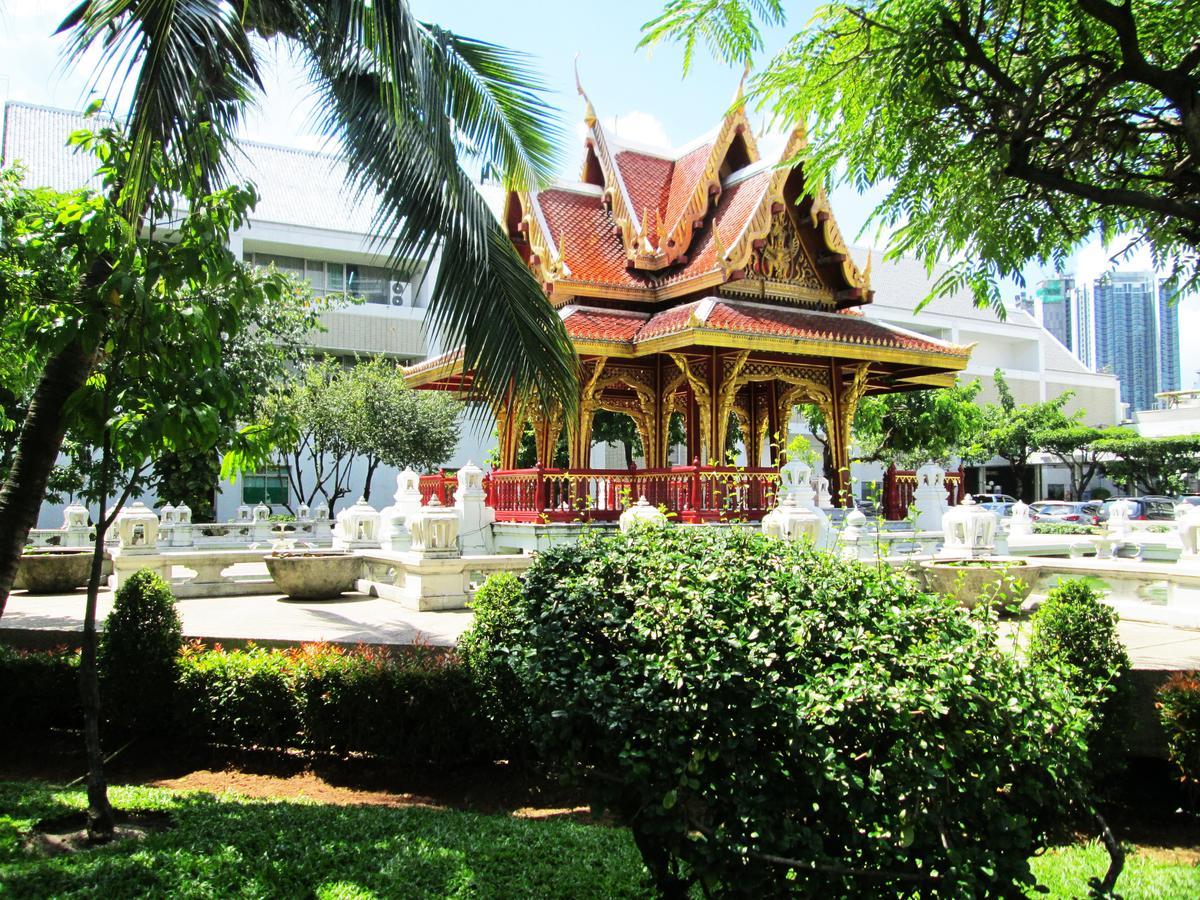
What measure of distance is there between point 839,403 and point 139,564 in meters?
12.6

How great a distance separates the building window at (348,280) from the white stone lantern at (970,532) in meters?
25.1

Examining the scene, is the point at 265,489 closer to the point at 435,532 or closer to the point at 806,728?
the point at 435,532

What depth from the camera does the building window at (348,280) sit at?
1335 inches

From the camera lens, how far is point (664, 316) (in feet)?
53.4

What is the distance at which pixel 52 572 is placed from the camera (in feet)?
51.3

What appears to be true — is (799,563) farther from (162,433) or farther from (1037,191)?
(1037,191)

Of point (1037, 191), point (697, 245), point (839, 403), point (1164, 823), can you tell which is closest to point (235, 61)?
point (1037, 191)

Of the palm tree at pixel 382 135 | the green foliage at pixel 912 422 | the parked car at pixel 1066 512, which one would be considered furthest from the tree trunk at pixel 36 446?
the parked car at pixel 1066 512

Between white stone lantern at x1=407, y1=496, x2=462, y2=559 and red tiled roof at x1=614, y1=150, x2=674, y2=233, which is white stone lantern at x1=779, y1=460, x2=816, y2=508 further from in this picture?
red tiled roof at x1=614, y1=150, x2=674, y2=233

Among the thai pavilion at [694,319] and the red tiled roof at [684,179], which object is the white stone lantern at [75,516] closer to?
the thai pavilion at [694,319]

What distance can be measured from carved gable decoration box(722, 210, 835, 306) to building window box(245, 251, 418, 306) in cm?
1970

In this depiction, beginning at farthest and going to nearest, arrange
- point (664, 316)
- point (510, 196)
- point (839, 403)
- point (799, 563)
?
1. point (510, 196)
2. point (839, 403)
3. point (664, 316)
4. point (799, 563)

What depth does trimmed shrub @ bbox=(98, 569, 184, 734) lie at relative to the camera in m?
7.17

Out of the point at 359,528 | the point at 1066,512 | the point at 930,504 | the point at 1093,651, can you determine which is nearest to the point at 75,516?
the point at 359,528
